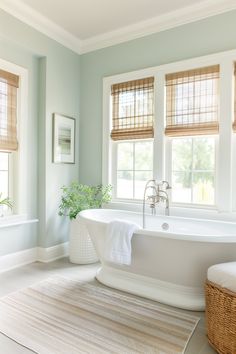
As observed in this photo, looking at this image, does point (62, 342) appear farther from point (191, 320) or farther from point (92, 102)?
point (92, 102)

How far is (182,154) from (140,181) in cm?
67

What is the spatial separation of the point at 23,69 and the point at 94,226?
6.97 feet

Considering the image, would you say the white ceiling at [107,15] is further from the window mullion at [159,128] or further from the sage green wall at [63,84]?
the window mullion at [159,128]

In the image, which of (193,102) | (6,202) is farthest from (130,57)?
(6,202)

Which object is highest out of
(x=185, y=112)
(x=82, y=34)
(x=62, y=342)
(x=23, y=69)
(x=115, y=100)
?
(x=82, y=34)

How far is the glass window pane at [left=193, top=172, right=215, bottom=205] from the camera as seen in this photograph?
3.16m

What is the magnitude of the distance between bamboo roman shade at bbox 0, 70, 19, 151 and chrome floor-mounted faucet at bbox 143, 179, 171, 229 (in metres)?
1.73

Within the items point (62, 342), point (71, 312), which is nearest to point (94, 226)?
point (71, 312)

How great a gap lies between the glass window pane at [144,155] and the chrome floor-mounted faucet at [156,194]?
0.82 ft

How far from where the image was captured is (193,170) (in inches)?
129

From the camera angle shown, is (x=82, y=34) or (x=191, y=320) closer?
(x=191, y=320)

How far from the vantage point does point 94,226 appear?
107 inches

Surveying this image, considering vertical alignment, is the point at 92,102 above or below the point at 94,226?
above

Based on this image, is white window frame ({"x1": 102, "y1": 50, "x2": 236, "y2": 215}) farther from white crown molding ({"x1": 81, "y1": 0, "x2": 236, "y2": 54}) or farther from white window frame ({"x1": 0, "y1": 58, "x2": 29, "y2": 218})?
white window frame ({"x1": 0, "y1": 58, "x2": 29, "y2": 218})
